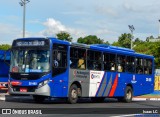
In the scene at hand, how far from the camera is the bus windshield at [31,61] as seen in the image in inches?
840

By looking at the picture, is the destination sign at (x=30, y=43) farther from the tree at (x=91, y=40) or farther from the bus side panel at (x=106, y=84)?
the tree at (x=91, y=40)

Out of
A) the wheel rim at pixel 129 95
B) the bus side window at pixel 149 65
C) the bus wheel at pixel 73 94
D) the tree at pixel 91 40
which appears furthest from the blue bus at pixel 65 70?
the tree at pixel 91 40

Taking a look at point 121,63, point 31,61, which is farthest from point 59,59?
point 121,63

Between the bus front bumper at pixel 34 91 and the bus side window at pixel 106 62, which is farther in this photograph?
the bus side window at pixel 106 62

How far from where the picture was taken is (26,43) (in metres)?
22.1

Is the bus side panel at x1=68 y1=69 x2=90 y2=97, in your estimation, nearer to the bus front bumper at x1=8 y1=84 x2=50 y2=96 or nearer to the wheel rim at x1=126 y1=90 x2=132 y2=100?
the bus front bumper at x1=8 y1=84 x2=50 y2=96

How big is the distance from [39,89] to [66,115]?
17.6 ft

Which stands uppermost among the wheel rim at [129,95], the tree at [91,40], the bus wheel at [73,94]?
the tree at [91,40]

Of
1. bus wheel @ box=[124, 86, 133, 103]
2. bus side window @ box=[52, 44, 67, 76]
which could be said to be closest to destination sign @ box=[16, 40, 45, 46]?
bus side window @ box=[52, 44, 67, 76]

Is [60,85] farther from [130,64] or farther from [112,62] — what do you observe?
[130,64]

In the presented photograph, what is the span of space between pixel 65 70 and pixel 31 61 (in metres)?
1.80

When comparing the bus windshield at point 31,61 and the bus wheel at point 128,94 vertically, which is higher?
the bus windshield at point 31,61

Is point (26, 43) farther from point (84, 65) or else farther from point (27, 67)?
point (84, 65)

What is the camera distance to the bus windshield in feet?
70.0
